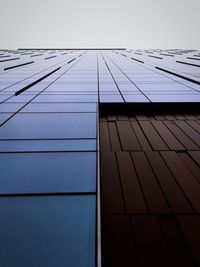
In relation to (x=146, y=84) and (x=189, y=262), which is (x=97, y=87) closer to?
(x=146, y=84)

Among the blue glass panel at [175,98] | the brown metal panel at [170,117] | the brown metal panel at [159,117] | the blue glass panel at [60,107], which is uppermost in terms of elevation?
the blue glass panel at [60,107]

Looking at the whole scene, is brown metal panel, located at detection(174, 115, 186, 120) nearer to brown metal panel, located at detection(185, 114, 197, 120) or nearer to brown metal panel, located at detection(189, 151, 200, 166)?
brown metal panel, located at detection(185, 114, 197, 120)

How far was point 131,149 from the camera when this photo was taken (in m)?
7.41

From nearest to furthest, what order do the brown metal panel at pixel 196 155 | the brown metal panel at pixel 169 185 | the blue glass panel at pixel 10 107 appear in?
the brown metal panel at pixel 169 185 < the brown metal panel at pixel 196 155 < the blue glass panel at pixel 10 107

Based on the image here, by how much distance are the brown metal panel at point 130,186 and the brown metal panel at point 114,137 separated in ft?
1.97

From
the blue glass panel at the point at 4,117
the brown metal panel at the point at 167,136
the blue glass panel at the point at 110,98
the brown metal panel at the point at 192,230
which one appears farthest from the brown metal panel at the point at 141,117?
the brown metal panel at the point at 192,230

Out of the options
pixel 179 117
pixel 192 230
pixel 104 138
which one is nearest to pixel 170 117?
pixel 179 117

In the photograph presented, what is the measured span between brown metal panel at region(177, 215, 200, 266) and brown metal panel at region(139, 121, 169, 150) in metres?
3.08

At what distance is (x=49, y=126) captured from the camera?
795cm

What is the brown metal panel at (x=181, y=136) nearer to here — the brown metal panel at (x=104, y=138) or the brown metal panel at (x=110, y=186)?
the brown metal panel at (x=104, y=138)

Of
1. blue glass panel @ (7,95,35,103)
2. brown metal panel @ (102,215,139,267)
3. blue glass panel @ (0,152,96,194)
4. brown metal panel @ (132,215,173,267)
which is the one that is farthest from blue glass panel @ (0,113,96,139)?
brown metal panel @ (132,215,173,267)

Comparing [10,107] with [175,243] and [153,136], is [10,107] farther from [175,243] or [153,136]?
[175,243]

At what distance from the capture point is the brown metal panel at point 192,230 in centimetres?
397

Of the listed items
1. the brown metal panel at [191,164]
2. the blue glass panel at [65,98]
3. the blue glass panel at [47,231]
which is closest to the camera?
the blue glass panel at [47,231]
